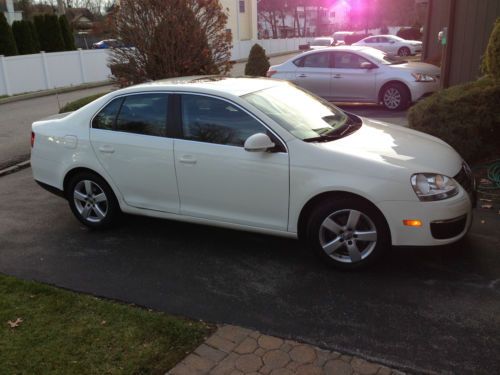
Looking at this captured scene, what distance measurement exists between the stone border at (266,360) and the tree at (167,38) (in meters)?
7.23

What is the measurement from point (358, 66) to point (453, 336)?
9673mm

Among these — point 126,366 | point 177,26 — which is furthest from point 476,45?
point 126,366

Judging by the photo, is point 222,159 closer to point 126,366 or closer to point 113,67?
point 126,366

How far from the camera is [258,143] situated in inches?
169

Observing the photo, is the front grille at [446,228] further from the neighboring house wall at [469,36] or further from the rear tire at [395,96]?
the rear tire at [395,96]

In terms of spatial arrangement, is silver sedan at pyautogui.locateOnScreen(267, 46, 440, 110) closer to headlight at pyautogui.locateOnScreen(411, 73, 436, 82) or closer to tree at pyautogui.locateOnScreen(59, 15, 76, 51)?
headlight at pyautogui.locateOnScreen(411, 73, 436, 82)

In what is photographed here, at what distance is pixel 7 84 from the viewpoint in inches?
831

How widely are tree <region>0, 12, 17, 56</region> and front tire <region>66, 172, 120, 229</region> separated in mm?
20238

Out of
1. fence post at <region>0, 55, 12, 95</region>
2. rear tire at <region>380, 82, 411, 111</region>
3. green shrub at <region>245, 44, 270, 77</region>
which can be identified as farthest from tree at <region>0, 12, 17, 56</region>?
rear tire at <region>380, 82, 411, 111</region>

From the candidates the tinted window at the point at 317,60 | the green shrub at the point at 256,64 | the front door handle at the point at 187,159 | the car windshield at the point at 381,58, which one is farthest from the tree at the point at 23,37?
the front door handle at the point at 187,159

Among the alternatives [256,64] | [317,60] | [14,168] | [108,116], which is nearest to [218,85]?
[108,116]

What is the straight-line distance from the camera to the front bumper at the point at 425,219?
13.1ft

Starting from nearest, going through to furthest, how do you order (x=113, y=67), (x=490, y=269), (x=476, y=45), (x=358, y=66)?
(x=490, y=269) → (x=113, y=67) → (x=476, y=45) → (x=358, y=66)

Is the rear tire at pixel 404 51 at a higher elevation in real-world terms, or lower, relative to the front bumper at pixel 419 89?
lower
